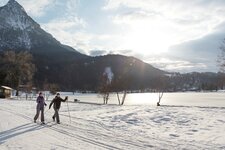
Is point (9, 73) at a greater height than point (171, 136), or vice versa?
point (9, 73)

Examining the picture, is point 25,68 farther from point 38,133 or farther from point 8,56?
point 38,133

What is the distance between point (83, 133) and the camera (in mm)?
16016

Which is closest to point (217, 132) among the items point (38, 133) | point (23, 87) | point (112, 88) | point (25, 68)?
point (38, 133)

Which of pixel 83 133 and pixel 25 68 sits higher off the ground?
pixel 25 68

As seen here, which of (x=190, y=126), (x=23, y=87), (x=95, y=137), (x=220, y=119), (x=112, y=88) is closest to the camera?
(x=95, y=137)

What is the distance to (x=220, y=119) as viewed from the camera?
20.6 meters

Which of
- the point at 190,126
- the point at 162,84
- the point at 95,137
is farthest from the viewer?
the point at 162,84

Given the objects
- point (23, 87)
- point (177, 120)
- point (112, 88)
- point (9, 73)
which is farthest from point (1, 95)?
point (177, 120)

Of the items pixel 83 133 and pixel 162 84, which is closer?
pixel 83 133

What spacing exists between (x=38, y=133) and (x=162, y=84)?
77.6m

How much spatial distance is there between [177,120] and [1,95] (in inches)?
2619

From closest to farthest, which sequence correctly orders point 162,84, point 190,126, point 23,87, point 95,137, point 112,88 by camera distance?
point 95,137 < point 190,126 < point 112,88 < point 162,84 < point 23,87

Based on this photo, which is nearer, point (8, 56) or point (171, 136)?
point (171, 136)

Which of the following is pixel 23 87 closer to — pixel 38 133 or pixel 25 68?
pixel 25 68
